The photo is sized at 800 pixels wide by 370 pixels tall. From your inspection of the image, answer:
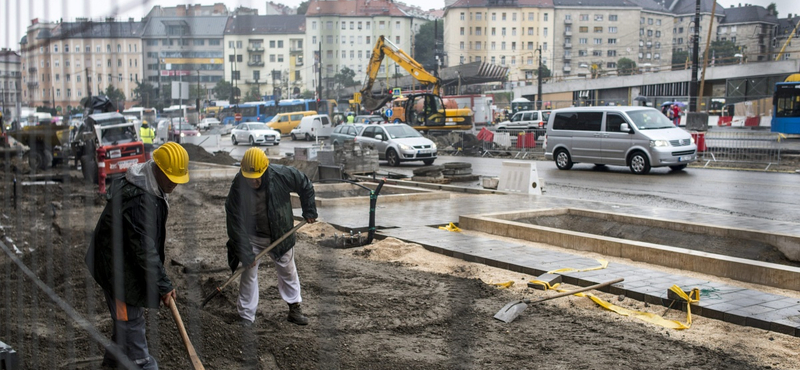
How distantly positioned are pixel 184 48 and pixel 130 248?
3.79ft

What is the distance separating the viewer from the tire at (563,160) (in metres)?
18.6

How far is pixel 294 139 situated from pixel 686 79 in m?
21.6

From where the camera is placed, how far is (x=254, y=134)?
104ft

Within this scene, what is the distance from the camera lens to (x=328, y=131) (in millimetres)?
36375

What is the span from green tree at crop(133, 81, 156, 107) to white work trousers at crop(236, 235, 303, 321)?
4.36 ft

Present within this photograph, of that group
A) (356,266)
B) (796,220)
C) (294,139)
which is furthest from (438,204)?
(294,139)

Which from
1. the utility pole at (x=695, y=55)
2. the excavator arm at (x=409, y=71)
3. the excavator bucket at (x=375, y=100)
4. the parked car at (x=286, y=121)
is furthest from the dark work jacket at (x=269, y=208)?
the parked car at (x=286, y=121)

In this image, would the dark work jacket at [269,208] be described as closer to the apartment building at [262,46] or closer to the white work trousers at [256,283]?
the white work trousers at [256,283]

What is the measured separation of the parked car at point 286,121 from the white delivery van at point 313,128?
3.77 metres

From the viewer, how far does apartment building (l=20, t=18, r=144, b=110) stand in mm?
A: 4480

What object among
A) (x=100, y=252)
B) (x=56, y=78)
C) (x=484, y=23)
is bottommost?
(x=100, y=252)

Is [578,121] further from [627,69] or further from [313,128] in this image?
[627,69]

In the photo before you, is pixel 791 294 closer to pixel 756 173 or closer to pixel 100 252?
pixel 100 252

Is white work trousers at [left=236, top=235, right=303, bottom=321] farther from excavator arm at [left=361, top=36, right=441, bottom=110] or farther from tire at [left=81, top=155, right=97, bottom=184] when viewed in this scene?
excavator arm at [left=361, top=36, right=441, bottom=110]
